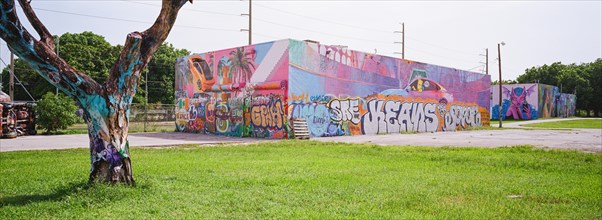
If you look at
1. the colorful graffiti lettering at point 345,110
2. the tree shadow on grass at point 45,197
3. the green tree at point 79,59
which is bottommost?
the tree shadow on grass at point 45,197

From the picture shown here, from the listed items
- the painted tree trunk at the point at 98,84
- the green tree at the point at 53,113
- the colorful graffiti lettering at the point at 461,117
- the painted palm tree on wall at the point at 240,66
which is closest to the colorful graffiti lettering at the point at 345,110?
the painted palm tree on wall at the point at 240,66

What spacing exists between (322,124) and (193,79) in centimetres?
973

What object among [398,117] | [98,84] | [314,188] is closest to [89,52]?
[398,117]

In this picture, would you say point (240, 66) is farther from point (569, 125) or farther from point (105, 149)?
point (569, 125)

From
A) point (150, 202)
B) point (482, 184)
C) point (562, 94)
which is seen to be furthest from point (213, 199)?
point (562, 94)

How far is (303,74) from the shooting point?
80.5 ft

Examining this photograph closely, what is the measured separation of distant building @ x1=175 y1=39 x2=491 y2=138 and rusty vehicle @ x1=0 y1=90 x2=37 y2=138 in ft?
28.0

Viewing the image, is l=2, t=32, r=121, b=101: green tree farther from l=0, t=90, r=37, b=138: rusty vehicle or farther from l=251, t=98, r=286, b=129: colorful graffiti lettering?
l=251, t=98, r=286, b=129: colorful graffiti lettering

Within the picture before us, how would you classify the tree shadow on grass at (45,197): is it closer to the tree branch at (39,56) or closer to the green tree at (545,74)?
the tree branch at (39,56)

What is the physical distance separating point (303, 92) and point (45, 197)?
17.8 metres

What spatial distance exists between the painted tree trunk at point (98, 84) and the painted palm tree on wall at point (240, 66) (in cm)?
1731

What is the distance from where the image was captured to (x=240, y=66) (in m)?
26.2

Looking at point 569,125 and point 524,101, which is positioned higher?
point 524,101

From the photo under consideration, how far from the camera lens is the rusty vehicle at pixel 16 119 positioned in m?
23.8
